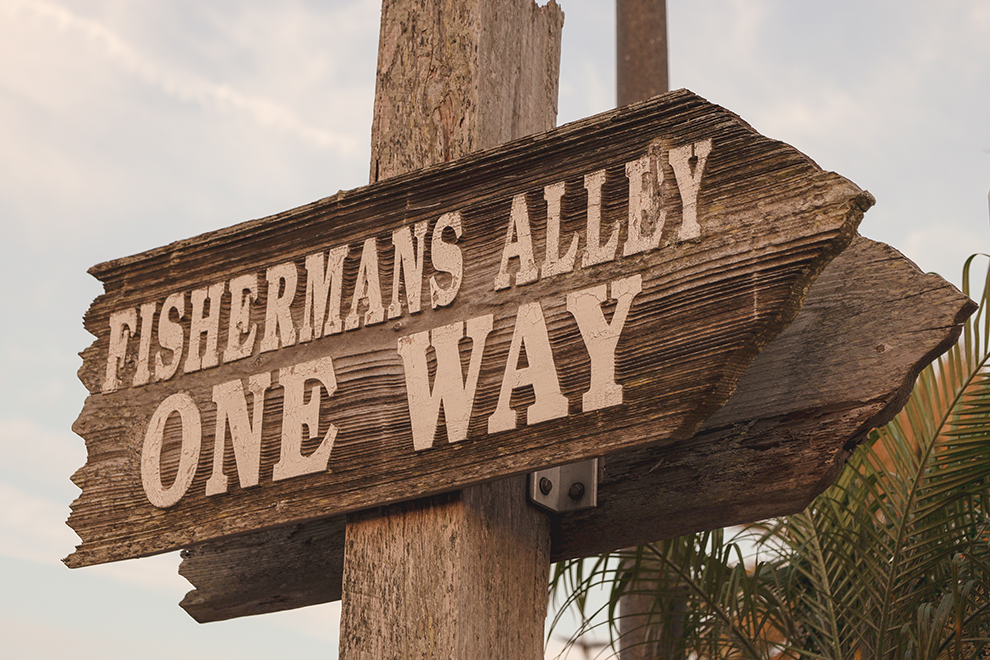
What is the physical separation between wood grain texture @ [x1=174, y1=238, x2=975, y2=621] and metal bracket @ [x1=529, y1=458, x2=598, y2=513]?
0.07 ft

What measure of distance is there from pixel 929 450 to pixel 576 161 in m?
1.61

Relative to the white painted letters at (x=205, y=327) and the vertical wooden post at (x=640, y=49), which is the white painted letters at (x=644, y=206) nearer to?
the white painted letters at (x=205, y=327)

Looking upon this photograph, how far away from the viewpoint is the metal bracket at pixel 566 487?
71.6 inches

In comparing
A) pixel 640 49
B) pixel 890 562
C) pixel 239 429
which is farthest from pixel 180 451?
pixel 640 49

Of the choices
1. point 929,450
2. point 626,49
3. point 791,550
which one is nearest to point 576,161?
point 929,450

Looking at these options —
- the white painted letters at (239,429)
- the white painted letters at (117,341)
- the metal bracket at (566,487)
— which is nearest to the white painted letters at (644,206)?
the metal bracket at (566,487)

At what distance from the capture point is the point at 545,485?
184cm

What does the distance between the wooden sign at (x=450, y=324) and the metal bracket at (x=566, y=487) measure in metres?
0.25

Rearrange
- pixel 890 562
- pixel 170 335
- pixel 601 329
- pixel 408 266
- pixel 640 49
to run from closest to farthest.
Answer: pixel 601 329 < pixel 408 266 < pixel 170 335 < pixel 890 562 < pixel 640 49

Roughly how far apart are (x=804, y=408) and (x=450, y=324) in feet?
1.70

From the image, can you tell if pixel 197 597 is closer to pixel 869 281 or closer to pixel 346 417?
pixel 346 417

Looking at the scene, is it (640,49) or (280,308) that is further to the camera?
(640,49)

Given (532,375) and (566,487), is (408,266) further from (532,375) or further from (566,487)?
(566,487)

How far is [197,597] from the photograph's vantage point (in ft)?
7.18
